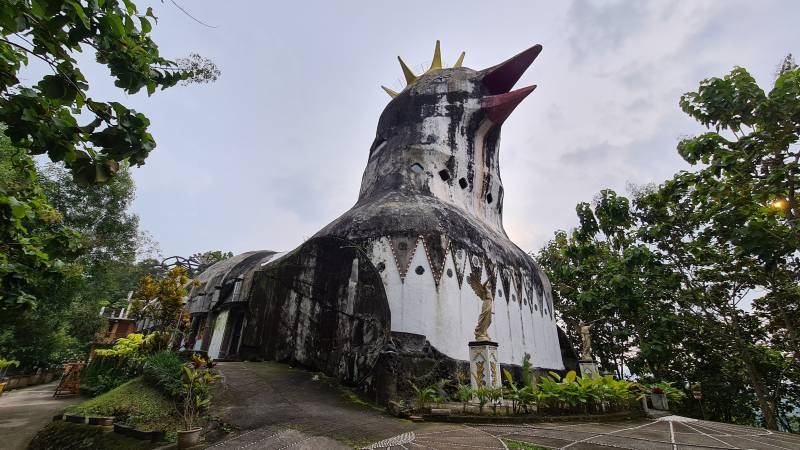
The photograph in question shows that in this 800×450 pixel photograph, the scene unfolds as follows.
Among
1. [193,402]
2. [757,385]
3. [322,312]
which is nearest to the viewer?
[193,402]

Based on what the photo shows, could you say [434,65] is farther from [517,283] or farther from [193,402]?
[193,402]

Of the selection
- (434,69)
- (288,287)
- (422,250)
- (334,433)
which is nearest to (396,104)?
(434,69)

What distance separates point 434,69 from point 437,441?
17.7 meters

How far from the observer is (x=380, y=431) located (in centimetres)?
558

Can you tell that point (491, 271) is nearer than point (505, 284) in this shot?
Yes

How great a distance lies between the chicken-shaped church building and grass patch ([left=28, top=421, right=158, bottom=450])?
4.16 metres

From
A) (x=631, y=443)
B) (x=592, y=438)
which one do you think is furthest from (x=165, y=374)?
(x=631, y=443)

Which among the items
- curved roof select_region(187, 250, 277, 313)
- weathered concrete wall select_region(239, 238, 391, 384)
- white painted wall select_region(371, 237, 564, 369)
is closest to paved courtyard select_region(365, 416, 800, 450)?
weathered concrete wall select_region(239, 238, 391, 384)

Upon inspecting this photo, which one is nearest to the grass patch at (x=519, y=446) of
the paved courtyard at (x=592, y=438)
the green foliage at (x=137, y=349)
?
the paved courtyard at (x=592, y=438)

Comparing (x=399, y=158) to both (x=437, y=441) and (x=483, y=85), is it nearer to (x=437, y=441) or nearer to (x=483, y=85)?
(x=483, y=85)

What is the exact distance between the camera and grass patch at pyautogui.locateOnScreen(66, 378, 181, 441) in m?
5.92

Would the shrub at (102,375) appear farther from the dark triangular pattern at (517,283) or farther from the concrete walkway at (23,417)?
the dark triangular pattern at (517,283)

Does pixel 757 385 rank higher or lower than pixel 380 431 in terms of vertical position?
higher

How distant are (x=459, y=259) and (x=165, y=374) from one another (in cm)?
751
